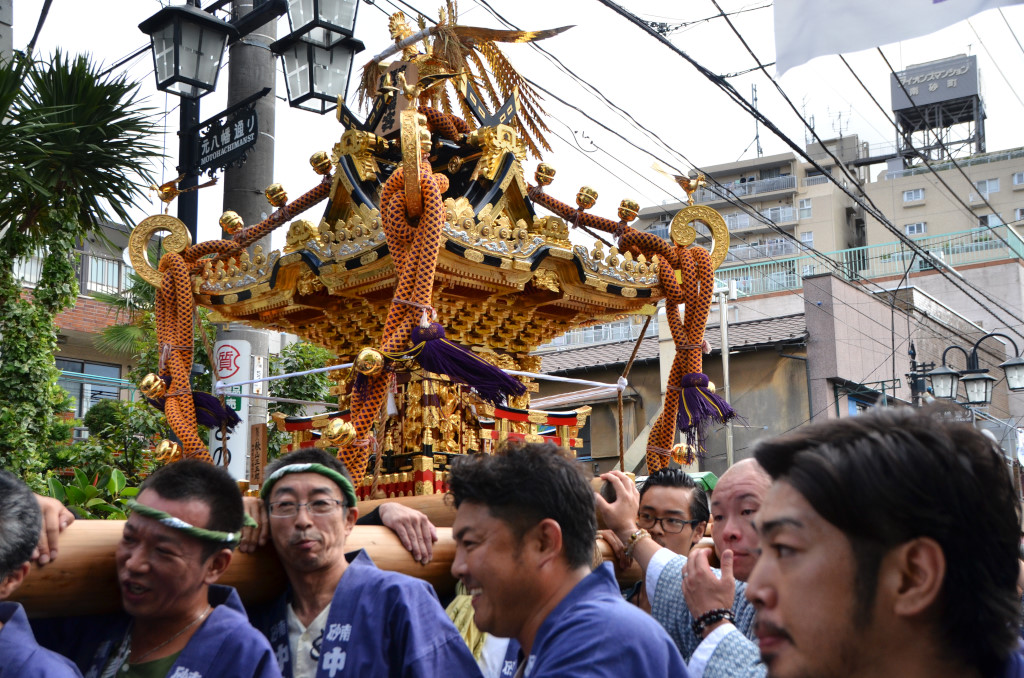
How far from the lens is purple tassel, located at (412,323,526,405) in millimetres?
5152

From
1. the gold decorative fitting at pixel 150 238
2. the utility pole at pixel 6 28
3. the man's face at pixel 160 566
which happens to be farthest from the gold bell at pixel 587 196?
the utility pole at pixel 6 28

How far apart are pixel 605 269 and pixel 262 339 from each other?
3.13m

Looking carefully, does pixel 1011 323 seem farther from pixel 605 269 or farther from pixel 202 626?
pixel 202 626

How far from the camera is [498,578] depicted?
8.13 ft

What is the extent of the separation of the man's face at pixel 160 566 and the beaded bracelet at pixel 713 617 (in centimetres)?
132

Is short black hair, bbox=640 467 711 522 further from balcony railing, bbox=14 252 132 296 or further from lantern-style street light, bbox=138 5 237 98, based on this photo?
balcony railing, bbox=14 252 132 296

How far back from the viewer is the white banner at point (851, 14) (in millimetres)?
3201

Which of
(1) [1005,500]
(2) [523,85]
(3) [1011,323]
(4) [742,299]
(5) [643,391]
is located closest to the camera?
(1) [1005,500]

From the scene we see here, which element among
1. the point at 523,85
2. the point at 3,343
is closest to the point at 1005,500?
the point at 523,85

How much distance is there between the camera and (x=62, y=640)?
2.79 m

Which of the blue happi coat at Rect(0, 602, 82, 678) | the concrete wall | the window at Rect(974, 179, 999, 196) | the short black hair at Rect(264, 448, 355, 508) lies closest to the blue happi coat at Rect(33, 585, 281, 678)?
the blue happi coat at Rect(0, 602, 82, 678)

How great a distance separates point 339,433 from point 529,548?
8.68 ft

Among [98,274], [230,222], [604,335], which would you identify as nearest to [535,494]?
[230,222]

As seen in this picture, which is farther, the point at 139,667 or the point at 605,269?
the point at 605,269
